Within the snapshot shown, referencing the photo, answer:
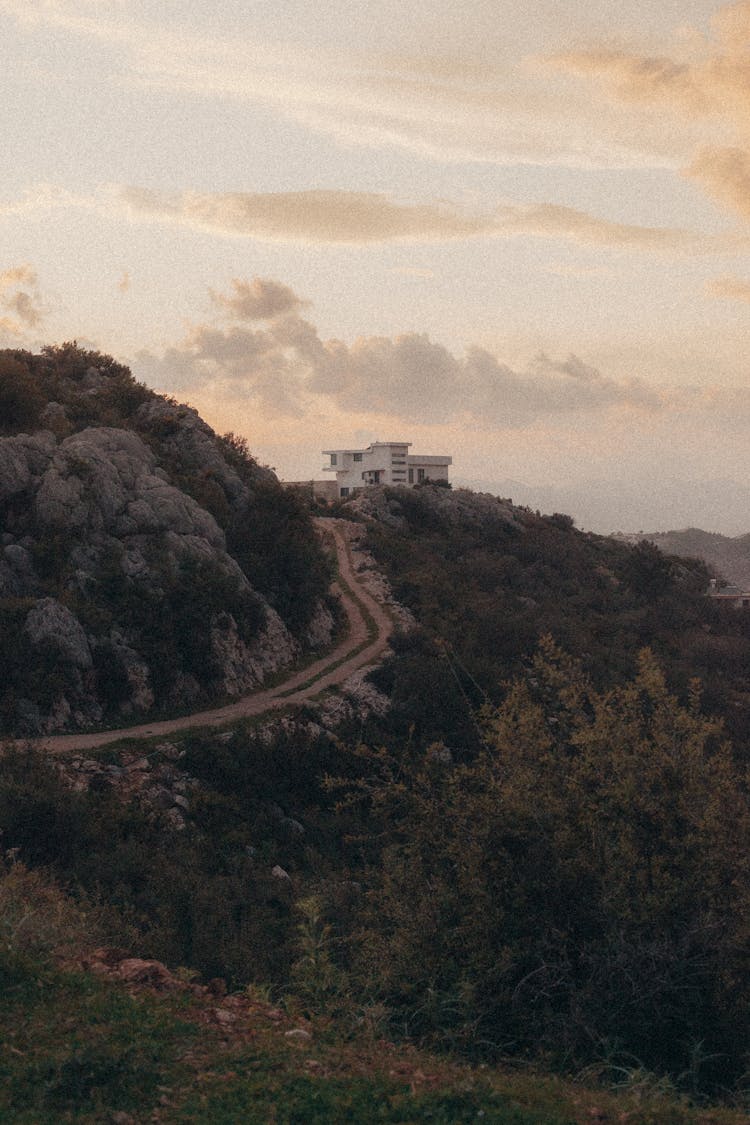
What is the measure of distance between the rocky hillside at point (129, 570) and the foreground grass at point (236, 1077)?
70.1 ft

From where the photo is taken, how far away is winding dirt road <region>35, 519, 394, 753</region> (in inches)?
1203

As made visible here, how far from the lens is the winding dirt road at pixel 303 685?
30.6 meters

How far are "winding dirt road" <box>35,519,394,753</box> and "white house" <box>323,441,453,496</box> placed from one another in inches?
2146

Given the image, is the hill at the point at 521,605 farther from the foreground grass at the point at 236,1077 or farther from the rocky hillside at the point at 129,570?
the foreground grass at the point at 236,1077

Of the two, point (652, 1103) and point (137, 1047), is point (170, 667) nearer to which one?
point (137, 1047)

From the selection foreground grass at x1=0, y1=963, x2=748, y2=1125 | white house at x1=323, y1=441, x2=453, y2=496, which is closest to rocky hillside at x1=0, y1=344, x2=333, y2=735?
foreground grass at x1=0, y1=963, x2=748, y2=1125

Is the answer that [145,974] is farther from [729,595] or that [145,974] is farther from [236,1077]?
[729,595]

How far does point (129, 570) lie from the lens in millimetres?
37406

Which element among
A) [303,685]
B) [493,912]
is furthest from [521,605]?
[493,912]

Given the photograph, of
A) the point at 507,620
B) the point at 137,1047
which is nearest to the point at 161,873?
the point at 137,1047

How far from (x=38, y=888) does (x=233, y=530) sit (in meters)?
30.3

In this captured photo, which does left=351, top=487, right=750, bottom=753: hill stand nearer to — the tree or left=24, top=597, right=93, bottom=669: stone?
left=24, top=597, right=93, bottom=669: stone

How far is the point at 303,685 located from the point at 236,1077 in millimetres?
29467

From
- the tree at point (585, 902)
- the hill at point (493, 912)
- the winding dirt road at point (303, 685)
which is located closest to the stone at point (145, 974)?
the hill at point (493, 912)
